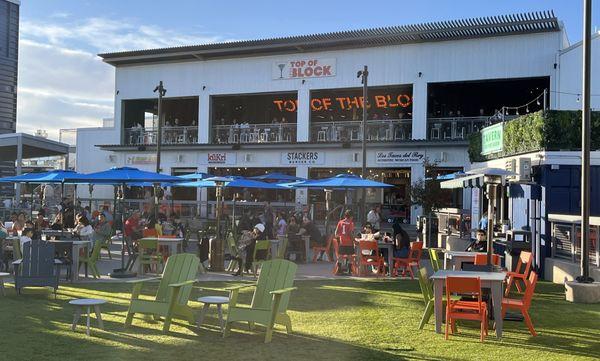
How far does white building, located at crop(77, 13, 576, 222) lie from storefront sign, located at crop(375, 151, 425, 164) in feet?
0.16

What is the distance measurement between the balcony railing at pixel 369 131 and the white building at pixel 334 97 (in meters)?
0.05

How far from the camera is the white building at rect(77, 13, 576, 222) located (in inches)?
1141

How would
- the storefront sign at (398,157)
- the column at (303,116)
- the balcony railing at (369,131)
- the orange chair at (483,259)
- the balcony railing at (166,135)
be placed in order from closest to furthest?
the orange chair at (483,259)
the storefront sign at (398,157)
the balcony railing at (369,131)
the column at (303,116)
the balcony railing at (166,135)

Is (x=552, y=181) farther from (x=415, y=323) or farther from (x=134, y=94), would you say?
(x=134, y=94)

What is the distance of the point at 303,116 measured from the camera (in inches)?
1302

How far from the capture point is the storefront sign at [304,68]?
32656 millimetres

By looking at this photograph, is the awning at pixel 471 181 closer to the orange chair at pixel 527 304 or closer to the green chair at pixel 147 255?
the orange chair at pixel 527 304

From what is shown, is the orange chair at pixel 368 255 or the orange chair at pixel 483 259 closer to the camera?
the orange chair at pixel 483 259

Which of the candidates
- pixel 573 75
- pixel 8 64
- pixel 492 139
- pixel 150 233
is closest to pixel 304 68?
pixel 573 75

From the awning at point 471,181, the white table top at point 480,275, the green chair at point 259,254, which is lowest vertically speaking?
the green chair at point 259,254

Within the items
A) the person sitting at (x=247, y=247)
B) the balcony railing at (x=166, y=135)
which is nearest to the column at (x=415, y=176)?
the balcony railing at (x=166, y=135)

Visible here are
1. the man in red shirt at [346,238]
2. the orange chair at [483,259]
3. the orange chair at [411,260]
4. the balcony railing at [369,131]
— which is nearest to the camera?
the orange chair at [483,259]

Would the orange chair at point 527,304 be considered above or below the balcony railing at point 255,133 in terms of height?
below

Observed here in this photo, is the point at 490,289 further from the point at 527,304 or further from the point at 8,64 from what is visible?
the point at 8,64
